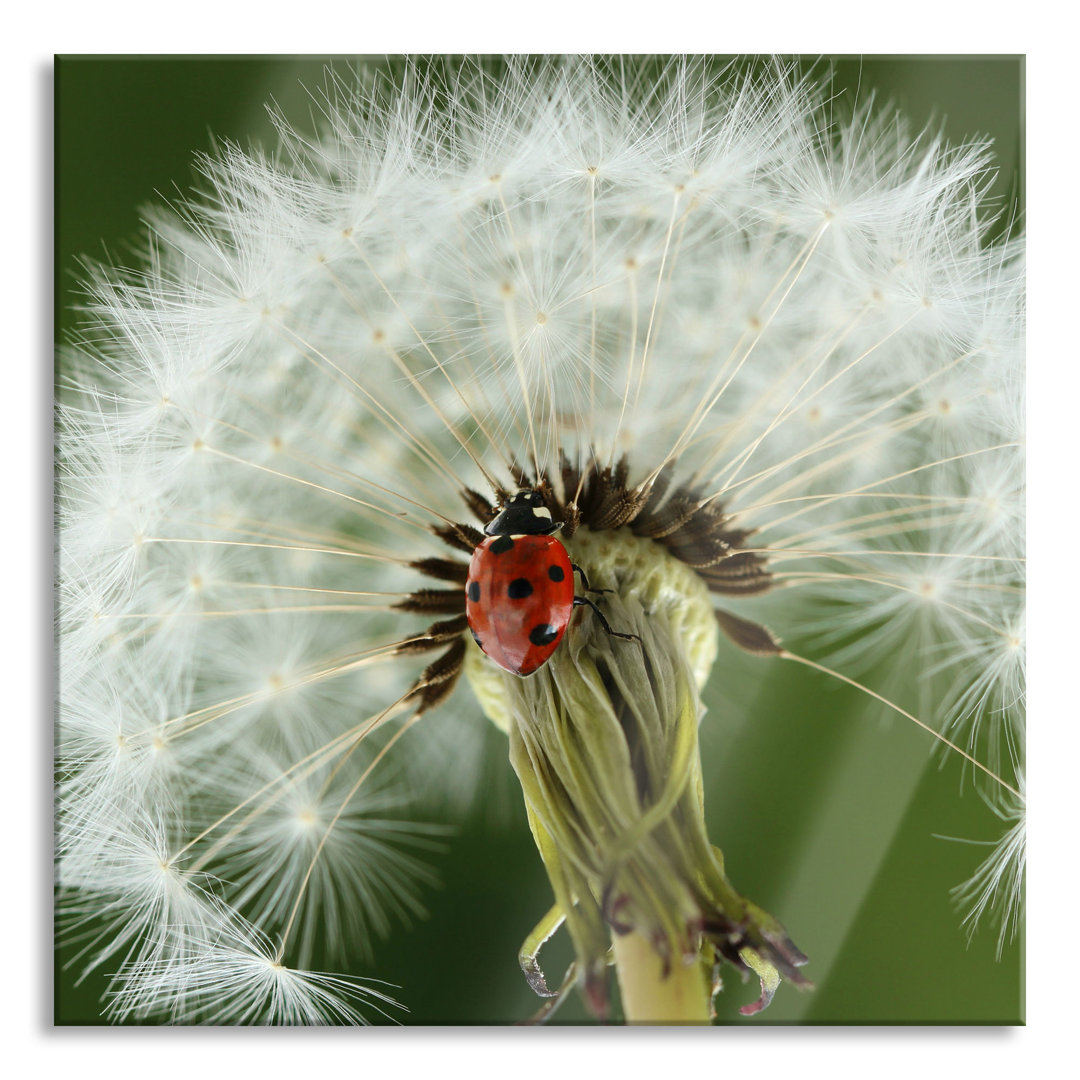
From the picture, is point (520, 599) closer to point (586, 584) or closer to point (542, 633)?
point (542, 633)

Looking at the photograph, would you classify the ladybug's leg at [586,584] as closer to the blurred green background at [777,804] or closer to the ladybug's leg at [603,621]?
the ladybug's leg at [603,621]

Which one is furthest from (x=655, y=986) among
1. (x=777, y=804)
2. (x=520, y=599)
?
(x=520, y=599)

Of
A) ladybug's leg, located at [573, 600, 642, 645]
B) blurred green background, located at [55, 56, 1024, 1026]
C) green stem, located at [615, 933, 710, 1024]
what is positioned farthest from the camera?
blurred green background, located at [55, 56, 1024, 1026]

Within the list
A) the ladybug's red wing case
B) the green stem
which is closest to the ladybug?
the ladybug's red wing case

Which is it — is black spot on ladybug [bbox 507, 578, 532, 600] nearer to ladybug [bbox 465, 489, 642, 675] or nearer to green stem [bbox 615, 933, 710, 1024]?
ladybug [bbox 465, 489, 642, 675]

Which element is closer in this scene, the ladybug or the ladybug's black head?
the ladybug

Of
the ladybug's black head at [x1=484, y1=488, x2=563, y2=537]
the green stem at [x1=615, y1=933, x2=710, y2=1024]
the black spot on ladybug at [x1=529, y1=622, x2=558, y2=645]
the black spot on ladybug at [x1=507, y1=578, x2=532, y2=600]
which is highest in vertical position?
the ladybug's black head at [x1=484, y1=488, x2=563, y2=537]

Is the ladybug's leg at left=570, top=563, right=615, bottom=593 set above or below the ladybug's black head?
below

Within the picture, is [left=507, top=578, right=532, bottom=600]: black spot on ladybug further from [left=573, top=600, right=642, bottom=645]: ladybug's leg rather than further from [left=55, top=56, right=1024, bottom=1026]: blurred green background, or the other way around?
[left=55, top=56, right=1024, bottom=1026]: blurred green background

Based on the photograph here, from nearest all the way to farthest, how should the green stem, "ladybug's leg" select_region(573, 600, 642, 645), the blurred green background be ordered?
the green stem
"ladybug's leg" select_region(573, 600, 642, 645)
the blurred green background
